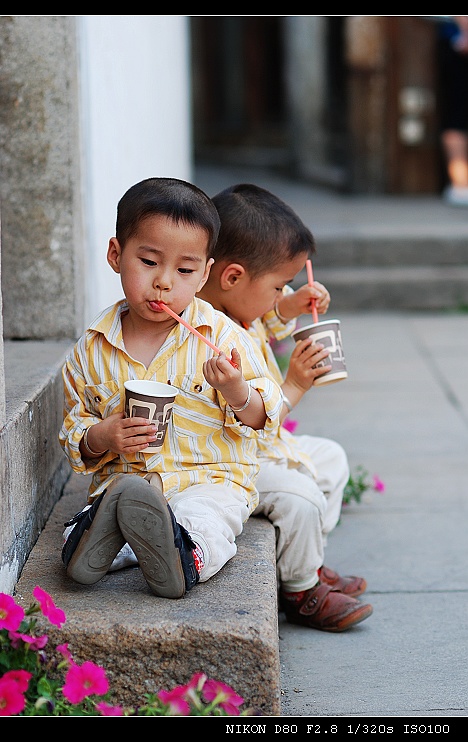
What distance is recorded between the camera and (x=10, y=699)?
1.88 metres

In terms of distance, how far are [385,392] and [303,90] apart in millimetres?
7313

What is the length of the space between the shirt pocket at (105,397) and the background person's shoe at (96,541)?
0.30 metres

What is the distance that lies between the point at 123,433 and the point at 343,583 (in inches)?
42.0

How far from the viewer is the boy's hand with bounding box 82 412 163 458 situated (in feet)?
7.44

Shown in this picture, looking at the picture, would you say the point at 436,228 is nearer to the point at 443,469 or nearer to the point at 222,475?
the point at 443,469

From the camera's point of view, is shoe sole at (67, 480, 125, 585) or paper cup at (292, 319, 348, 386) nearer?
shoe sole at (67, 480, 125, 585)

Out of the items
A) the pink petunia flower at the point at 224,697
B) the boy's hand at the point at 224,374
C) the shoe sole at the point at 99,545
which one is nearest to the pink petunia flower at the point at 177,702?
the pink petunia flower at the point at 224,697

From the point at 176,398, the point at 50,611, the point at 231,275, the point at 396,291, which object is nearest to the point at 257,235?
the point at 231,275

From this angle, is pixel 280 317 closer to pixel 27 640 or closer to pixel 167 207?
pixel 167 207

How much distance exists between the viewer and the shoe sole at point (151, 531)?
2119mm

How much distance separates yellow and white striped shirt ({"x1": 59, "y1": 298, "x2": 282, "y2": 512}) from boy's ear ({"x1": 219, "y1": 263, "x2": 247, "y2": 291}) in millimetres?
267

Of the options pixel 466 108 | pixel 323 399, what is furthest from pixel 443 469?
pixel 466 108

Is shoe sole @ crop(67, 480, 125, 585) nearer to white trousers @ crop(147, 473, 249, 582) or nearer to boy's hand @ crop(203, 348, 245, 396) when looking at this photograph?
white trousers @ crop(147, 473, 249, 582)

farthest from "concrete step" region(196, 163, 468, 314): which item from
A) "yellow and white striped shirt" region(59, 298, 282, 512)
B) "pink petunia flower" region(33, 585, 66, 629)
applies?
"pink petunia flower" region(33, 585, 66, 629)
